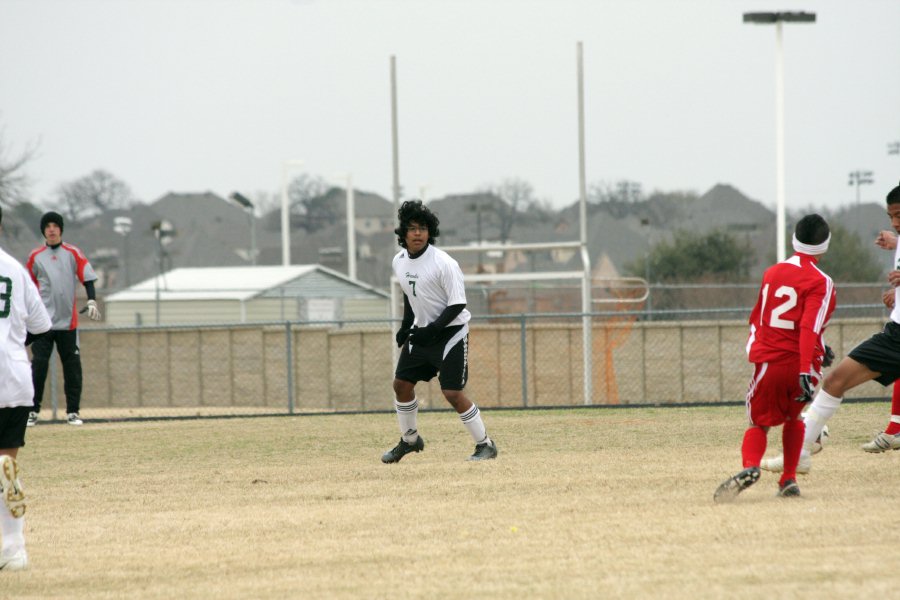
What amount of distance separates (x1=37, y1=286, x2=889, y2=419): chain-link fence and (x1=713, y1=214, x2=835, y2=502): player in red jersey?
46.5 ft

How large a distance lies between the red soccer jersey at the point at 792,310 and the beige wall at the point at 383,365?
14.5 meters

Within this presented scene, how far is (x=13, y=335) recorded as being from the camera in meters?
6.13

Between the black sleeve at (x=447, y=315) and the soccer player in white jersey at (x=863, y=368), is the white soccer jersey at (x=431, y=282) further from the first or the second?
the soccer player in white jersey at (x=863, y=368)

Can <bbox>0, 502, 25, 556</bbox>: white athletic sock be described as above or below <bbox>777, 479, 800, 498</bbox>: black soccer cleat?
above

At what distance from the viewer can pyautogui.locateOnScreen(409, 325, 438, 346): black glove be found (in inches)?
375

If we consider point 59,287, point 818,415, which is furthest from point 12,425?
point 59,287

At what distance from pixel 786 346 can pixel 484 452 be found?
10.9 feet

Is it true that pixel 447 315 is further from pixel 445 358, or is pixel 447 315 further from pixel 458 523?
pixel 458 523

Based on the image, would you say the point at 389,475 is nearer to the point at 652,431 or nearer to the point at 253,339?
the point at 652,431

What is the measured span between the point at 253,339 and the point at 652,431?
18.7 metres

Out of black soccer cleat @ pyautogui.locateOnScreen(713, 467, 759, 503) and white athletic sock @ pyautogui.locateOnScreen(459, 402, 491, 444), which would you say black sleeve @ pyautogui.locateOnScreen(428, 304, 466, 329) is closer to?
white athletic sock @ pyautogui.locateOnScreen(459, 402, 491, 444)

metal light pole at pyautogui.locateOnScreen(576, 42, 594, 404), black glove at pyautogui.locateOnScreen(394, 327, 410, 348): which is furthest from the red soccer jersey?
metal light pole at pyautogui.locateOnScreen(576, 42, 594, 404)

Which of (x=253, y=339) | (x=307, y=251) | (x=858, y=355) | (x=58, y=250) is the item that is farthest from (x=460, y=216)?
(x=858, y=355)

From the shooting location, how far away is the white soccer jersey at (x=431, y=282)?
31.1ft
